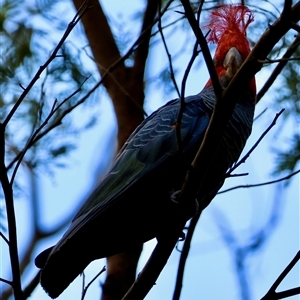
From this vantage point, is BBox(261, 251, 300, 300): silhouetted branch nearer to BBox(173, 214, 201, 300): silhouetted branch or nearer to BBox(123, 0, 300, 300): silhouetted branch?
BBox(123, 0, 300, 300): silhouetted branch

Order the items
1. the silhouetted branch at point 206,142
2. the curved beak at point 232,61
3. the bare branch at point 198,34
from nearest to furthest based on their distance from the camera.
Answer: the bare branch at point 198,34 → the silhouetted branch at point 206,142 → the curved beak at point 232,61

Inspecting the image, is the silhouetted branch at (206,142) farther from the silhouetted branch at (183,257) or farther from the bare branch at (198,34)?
the silhouetted branch at (183,257)

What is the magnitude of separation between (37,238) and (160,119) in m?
3.33

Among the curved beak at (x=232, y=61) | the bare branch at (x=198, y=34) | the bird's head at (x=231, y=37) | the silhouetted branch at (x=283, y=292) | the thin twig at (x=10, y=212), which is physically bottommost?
the silhouetted branch at (x=283, y=292)

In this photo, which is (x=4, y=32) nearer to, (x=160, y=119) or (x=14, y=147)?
(x=14, y=147)

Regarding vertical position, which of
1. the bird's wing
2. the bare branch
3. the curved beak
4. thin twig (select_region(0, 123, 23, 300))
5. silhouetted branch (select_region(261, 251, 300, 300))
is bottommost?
silhouetted branch (select_region(261, 251, 300, 300))

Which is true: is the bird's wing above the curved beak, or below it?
below

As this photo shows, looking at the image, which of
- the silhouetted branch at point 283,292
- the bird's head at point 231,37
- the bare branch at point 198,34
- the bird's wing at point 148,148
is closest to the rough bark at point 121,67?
the bird's head at point 231,37

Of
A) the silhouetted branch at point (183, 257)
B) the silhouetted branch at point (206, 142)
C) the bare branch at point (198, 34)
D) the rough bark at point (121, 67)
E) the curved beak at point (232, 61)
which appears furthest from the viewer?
the rough bark at point (121, 67)

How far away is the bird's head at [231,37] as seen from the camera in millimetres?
4207

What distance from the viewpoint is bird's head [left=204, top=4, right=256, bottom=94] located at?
421 cm

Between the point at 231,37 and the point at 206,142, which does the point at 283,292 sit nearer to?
the point at 206,142

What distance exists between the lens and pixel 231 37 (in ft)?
14.1

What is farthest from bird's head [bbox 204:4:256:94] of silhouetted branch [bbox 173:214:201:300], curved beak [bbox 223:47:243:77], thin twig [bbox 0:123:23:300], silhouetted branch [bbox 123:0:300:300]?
thin twig [bbox 0:123:23:300]
